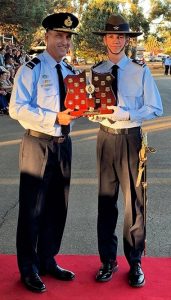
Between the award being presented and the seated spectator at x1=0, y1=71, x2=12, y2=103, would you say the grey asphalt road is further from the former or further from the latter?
the seated spectator at x1=0, y1=71, x2=12, y2=103

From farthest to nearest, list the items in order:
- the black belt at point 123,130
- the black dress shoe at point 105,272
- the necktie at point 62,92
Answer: the black dress shoe at point 105,272 < the black belt at point 123,130 < the necktie at point 62,92

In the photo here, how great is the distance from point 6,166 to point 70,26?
4.47 metres

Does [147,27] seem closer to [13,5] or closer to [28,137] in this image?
[13,5]

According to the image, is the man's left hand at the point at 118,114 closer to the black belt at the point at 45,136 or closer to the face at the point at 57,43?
the black belt at the point at 45,136

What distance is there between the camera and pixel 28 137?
345 centimetres

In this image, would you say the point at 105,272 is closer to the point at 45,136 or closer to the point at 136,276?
the point at 136,276

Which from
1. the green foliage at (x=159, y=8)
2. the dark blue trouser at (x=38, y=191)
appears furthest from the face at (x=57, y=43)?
the green foliage at (x=159, y=8)

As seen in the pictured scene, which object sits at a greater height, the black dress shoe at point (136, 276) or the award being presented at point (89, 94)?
the award being presented at point (89, 94)

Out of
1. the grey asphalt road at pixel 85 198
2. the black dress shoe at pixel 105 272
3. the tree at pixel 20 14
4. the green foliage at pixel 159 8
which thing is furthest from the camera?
the green foliage at pixel 159 8

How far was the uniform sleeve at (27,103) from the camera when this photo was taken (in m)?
3.26

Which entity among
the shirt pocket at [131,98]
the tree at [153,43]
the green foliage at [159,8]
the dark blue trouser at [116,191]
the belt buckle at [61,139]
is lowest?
the tree at [153,43]

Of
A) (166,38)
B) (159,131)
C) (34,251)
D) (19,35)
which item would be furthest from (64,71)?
(166,38)

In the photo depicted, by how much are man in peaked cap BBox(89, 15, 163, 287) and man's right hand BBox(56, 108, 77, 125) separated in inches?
10.4

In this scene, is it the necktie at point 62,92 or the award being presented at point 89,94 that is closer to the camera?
A: the award being presented at point 89,94
